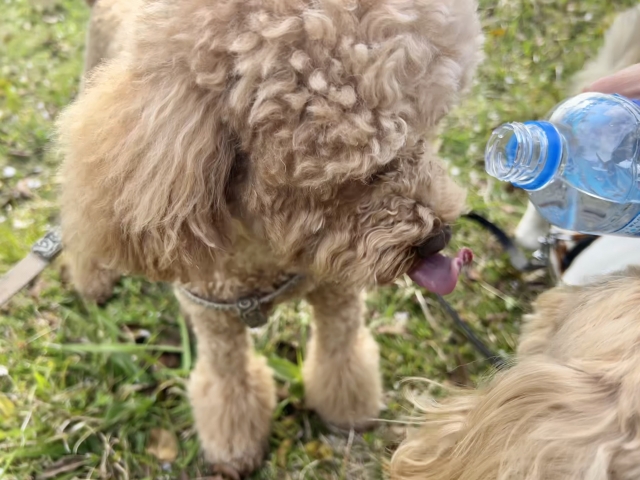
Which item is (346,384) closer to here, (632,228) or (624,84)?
(632,228)

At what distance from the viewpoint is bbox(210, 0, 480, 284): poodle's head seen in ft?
3.50

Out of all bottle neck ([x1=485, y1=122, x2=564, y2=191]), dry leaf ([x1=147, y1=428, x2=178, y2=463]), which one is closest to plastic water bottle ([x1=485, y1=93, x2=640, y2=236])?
bottle neck ([x1=485, y1=122, x2=564, y2=191])

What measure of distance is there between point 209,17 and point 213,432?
1.34 meters

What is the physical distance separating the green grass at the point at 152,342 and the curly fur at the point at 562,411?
0.53 meters

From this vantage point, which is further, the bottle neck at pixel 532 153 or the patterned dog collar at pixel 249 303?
the patterned dog collar at pixel 249 303

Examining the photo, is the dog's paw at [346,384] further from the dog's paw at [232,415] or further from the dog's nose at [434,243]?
the dog's nose at [434,243]

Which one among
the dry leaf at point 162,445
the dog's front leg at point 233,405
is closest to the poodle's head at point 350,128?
the dog's front leg at point 233,405

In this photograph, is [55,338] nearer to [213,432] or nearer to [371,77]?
[213,432]

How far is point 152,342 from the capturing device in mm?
2143

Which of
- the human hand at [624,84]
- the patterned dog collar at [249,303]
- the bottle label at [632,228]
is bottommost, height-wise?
the patterned dog collar at [249,303]

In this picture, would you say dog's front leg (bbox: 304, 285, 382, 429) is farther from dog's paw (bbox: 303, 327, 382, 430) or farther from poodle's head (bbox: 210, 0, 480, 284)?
poodle's head (bbox: 210, 0, 480, 284)

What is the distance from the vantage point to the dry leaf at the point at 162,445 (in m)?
1.90

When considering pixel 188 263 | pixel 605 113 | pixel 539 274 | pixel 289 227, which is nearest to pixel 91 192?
pixel 188 263

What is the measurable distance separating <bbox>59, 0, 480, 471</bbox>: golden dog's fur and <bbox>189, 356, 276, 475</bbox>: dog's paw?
0.57 m
